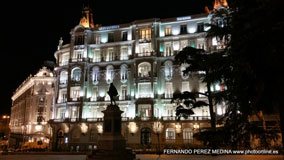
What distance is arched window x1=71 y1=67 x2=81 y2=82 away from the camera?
203ft

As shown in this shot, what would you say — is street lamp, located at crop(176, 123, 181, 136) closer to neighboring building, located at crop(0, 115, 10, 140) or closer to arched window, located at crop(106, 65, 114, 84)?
arched window, located at crop(106, 65, 114, 84)

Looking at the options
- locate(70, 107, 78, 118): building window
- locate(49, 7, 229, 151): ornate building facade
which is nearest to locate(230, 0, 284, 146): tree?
locate(49, 7, 229, 151): ornate building facade

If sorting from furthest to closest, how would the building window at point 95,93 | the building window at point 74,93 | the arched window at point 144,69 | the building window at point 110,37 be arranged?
the building window at point 110,37 → the building window at point 74,93 → the building window at point 95,93 → the arched window at point 144,69

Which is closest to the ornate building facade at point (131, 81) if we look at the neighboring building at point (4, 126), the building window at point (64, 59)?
the building window at point (64, 59)

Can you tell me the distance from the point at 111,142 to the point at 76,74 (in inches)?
1526

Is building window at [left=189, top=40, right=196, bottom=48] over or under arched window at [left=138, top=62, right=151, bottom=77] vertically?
over

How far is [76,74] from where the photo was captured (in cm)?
6259

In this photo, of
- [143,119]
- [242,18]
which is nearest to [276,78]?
[242,18]

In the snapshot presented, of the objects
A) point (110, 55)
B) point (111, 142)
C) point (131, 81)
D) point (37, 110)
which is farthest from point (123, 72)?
point (111, 142)

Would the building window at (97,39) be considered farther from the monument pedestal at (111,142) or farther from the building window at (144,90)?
the monument pedestal at (111,142)

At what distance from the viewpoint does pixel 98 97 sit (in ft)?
195

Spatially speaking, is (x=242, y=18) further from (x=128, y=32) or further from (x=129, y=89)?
(x=128, y=32)

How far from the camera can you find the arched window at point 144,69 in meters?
57.7

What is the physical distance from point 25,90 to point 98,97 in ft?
151
